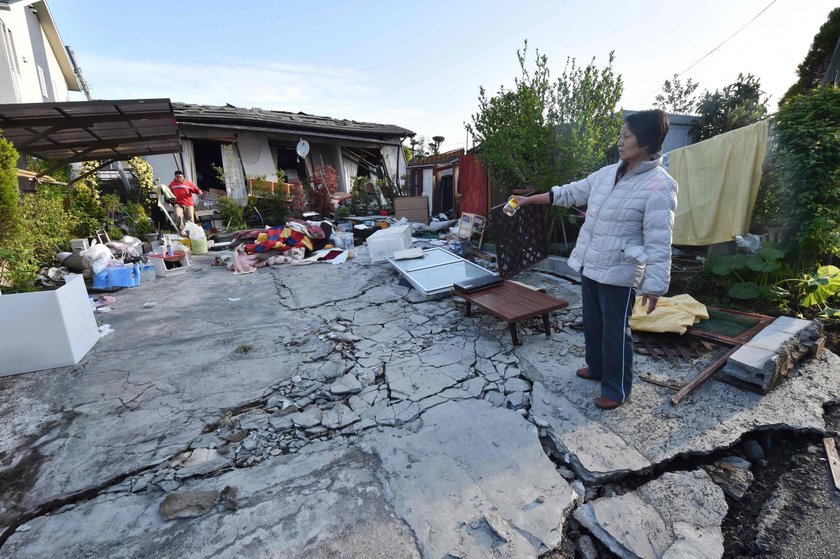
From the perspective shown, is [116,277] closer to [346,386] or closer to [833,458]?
[346,386]

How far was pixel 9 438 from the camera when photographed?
2203 mm

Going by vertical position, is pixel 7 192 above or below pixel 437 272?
above

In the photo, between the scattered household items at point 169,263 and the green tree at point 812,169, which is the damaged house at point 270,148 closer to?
the scattered household items at point 169,263

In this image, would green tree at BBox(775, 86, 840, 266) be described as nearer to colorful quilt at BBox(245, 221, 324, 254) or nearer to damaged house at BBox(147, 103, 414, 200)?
colorful quilt at BBox(245, 221, 324, 254)

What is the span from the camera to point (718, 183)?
402 cm

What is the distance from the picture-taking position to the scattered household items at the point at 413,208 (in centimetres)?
911

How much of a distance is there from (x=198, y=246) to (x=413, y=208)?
4876 mm

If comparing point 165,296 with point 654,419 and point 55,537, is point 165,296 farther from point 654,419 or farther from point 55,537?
point 654,419

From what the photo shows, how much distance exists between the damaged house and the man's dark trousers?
9.99 metres

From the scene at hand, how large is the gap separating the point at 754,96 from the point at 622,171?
1335 centimetres

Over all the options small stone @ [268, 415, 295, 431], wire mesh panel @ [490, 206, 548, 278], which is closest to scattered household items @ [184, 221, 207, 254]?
wire mesh panel @ [490, 206, 548, 278]

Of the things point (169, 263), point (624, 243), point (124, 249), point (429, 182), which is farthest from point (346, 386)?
point (429, 182)

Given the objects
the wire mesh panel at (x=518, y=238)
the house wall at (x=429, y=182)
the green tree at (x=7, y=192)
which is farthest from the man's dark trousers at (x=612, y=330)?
the house wall at (x=429, y=182)

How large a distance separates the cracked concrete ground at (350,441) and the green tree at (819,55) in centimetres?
1363
